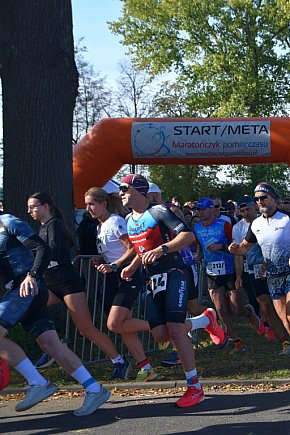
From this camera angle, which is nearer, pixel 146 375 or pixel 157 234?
pixel 157 234

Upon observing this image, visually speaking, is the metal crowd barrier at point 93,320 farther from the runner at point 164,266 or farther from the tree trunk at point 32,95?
the runner at point 164,266

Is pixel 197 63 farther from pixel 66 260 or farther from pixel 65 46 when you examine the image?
pixel 66 260

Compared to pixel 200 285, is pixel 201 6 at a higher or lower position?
higher

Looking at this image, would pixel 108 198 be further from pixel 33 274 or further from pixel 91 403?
pixel 91 403

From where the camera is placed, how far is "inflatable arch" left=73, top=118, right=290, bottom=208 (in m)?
14.7

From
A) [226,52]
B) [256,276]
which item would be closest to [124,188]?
[256,276]

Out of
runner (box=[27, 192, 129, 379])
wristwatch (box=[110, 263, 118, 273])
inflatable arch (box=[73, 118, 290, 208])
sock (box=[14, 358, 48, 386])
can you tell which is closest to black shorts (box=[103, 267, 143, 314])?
wristwatch (box=[110, 263, 118, 273])

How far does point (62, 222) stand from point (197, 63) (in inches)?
1246

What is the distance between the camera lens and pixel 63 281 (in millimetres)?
7293

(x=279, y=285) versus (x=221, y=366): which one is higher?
(x=279, y=285)

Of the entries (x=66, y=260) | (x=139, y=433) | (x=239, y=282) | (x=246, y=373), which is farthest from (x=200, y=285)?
(x=139, y=433)

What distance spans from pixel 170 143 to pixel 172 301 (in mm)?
8561

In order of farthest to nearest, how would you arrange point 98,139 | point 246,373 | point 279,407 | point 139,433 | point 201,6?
point 201,6
point 98,139
point 246,373
point 279,407
point 139,433

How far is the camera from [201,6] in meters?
37.3
